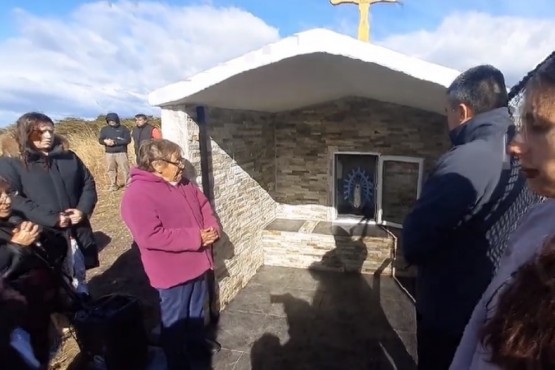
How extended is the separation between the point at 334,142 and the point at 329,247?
5.19 ft

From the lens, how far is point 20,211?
2.78 metres

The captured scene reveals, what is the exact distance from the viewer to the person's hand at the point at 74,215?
3.04 metres

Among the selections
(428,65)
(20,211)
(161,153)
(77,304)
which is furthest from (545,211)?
(20,211)

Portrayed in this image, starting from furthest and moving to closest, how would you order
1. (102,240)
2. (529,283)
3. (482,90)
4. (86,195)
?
(102,240), (86,195), (482,90), (529,283)

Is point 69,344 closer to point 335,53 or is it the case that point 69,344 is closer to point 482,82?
point 335,53

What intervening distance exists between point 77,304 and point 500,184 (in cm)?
298

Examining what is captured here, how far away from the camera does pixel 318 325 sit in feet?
12.6

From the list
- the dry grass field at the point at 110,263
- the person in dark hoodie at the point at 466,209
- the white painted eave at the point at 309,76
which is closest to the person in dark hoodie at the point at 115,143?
the dry grass field at the point at 110,263

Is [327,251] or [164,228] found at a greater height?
[164,228]

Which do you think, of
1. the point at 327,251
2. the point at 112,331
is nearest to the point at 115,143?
the point at 327,251

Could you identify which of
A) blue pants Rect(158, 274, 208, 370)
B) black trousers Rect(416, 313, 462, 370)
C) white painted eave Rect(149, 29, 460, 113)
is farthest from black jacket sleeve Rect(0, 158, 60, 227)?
black trousers Rect(416, 313, 462, 370)

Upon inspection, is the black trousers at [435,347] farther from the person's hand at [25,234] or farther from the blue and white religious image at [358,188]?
the blue and white religious image at [358,188]

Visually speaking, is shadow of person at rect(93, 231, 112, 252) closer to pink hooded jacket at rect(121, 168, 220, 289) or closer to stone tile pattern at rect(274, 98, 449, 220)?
stone tile pattern at rect(274, 98, 449, 220)

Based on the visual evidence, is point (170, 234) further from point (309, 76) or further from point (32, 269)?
point (309, 76)
